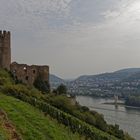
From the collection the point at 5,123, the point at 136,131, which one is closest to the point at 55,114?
the point at 5,123

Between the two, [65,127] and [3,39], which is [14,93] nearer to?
[65,127]

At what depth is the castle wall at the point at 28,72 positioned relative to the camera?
4259cm

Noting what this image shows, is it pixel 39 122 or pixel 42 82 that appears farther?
pixel 42 82

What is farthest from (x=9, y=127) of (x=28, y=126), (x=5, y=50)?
(x=5, y=50)

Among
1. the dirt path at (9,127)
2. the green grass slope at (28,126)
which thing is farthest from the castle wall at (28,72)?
the dirt path at (9,127)

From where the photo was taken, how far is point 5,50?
41.8 m

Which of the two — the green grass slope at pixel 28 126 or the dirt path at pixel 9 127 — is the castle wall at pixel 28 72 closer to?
the green grass slope at pixel 28 126

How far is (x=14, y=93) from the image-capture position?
93.4 feet

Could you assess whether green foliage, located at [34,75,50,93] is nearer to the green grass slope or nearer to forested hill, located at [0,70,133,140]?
forested hill, located at [0,70,133,140]

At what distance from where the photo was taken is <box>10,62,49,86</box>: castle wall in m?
42.6

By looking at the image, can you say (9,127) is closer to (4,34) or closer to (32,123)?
(32,123)

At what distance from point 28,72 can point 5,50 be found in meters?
3.78

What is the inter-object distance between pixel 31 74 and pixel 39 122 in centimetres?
2513

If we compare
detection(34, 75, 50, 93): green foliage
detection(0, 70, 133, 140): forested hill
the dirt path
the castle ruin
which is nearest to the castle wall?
the castle ruin
